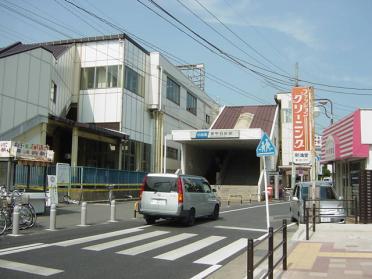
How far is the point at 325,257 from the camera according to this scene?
412 inches

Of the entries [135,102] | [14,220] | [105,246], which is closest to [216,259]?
[105,246]

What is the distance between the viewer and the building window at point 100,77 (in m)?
38.6

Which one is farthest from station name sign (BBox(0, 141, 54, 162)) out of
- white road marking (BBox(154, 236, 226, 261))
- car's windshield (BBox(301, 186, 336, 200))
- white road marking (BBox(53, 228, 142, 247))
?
car's windshield (BBox(301, 186, 336, 200))

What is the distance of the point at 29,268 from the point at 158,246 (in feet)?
13.2

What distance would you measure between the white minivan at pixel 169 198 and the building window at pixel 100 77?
21919mm

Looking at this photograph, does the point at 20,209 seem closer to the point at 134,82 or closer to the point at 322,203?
the point at 322,203

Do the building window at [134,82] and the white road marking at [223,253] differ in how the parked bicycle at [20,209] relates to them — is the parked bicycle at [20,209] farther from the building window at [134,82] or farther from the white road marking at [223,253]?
the building window at [134,82]

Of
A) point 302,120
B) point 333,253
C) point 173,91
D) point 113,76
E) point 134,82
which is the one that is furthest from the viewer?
point 173,91

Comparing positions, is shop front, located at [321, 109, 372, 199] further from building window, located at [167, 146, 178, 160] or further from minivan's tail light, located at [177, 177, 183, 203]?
building window, located at [167, 146, 178, 160]

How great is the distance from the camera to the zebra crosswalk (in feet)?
35.0

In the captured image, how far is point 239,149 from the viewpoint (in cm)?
5634

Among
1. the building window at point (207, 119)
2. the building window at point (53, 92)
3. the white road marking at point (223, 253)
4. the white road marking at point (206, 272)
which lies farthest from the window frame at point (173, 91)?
the white road marking at point (206, 272)

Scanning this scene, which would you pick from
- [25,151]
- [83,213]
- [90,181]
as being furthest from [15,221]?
[90,181]

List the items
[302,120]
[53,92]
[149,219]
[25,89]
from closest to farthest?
[149,219], [302,120], [25,89], [53,92]
